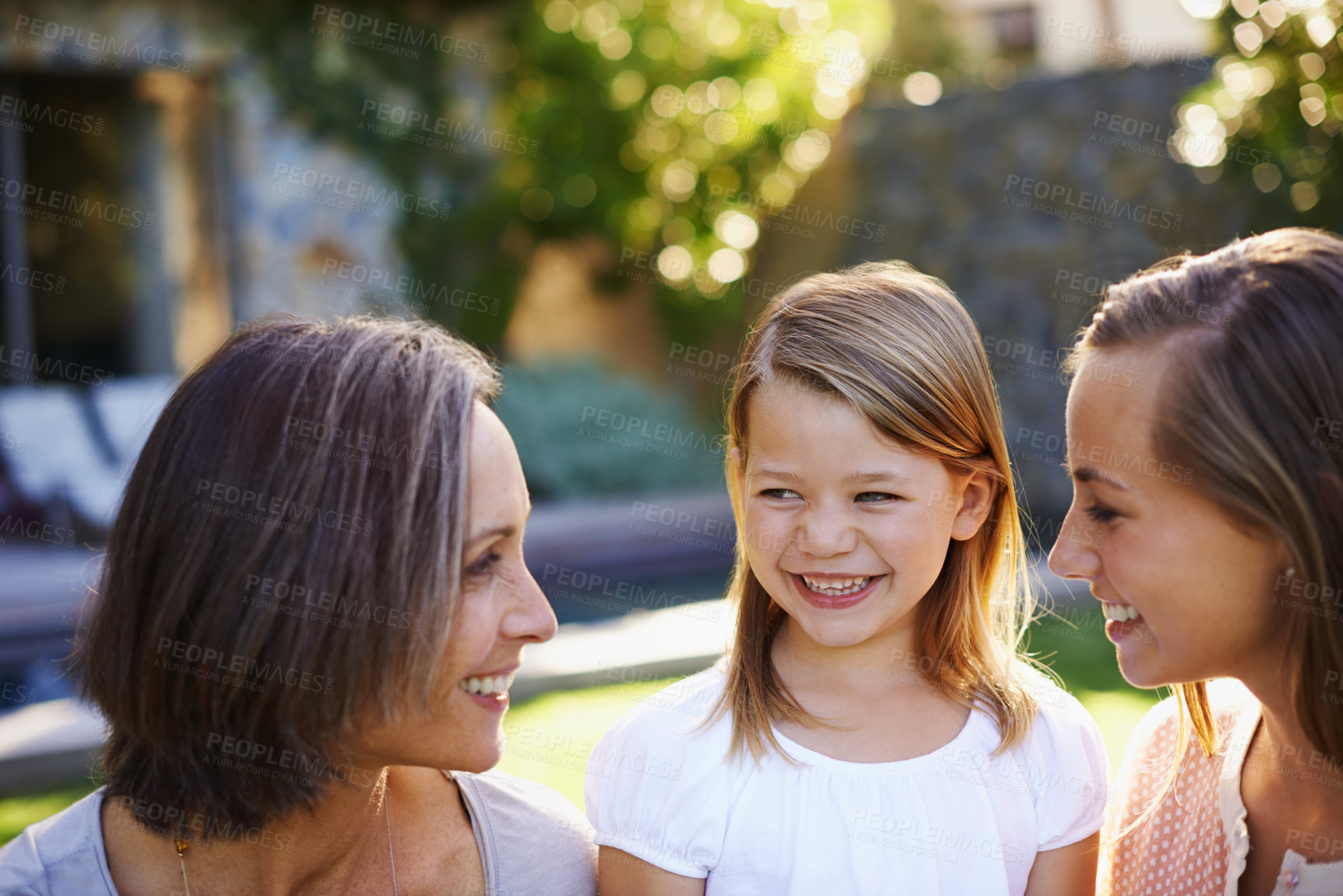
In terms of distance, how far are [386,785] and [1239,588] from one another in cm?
144

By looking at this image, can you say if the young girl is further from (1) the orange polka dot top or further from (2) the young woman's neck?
(2) the young woman's neck

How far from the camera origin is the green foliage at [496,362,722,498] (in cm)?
844

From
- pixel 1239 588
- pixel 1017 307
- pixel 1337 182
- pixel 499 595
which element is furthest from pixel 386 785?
pixel 1017 307

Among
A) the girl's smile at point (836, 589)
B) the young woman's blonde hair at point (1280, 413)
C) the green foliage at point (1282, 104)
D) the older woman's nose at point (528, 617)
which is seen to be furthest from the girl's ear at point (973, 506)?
the green foliage at point (1282, 104)

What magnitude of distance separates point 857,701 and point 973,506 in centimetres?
43

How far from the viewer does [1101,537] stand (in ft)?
5.72

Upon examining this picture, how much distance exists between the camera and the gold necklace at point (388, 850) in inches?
66.7

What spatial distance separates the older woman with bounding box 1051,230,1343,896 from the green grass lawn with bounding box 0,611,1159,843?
5.59ft

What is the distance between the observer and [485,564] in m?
1.70

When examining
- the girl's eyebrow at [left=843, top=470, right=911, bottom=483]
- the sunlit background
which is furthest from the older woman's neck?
the sunlit background

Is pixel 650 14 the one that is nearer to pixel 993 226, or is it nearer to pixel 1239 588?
pixel 993 226

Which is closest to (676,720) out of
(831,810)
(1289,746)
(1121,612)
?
(831,810)

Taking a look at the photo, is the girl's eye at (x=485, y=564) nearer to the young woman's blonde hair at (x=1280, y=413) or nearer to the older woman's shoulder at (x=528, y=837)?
the older woman's shoulder at (x=528, y=837)

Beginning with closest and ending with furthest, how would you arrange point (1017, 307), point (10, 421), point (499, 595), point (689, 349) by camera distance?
point (499, 595), point (10, 421), point (1017, 307), point (689, 349)
